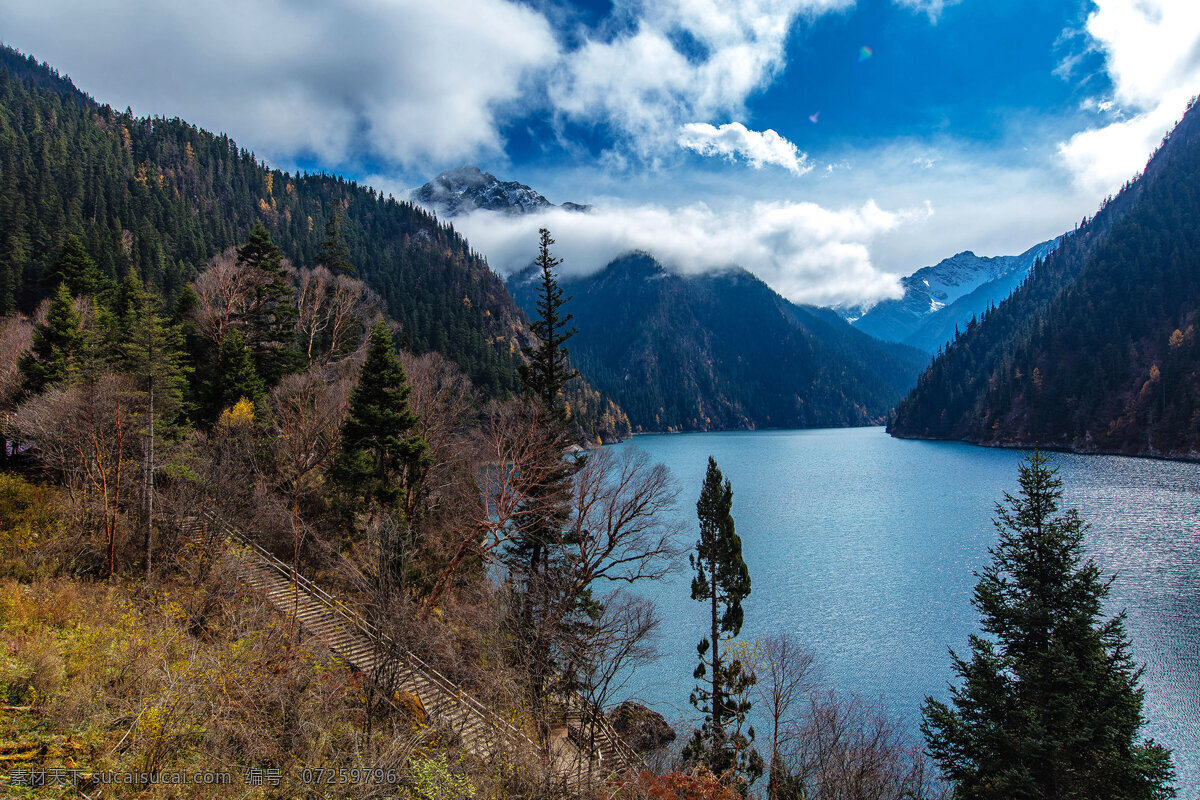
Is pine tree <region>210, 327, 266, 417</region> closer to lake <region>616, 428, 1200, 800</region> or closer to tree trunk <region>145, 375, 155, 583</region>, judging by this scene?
tree trunk <region>145, 375, 155, 583</region>

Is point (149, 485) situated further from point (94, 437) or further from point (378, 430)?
point (378, 430)

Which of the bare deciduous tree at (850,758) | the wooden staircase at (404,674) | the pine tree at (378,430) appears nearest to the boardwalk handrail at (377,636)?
the wooden staircase at (404,674)

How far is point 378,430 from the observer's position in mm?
27109

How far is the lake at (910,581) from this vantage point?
87.0 ft

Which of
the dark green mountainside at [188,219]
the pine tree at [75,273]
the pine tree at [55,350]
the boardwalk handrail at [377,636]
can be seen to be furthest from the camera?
the dark green mountainside at [188,219]

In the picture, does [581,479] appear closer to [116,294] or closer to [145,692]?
[145,692]

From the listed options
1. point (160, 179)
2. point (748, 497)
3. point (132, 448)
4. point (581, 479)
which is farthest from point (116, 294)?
point (160, 179)

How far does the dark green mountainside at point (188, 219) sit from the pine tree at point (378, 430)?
41.8 metres

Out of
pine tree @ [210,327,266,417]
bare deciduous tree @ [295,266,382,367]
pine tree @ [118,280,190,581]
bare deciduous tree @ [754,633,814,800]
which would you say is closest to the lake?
bare deciduous tree @ [754,633,814,800]

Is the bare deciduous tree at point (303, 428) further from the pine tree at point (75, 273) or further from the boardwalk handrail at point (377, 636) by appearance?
the pine tree at point (75, 273)

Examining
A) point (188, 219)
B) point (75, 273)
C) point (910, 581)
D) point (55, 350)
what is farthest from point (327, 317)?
point (188, 219)

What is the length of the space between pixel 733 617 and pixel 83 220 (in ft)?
331

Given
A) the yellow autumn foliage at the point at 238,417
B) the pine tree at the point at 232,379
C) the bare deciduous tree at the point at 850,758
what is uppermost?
the pine tree at the point at 232,379

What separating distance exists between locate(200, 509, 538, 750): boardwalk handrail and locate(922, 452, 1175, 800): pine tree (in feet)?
46.2
